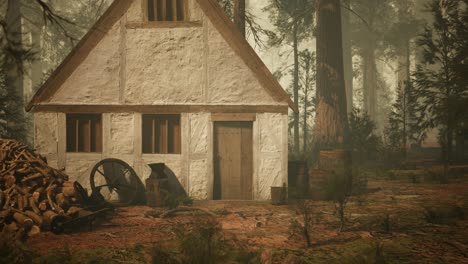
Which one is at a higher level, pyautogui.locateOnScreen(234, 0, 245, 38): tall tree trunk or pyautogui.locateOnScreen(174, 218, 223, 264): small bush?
pyautogui.locateOnScreen(234, 0, 245, 38): tall tree trunk

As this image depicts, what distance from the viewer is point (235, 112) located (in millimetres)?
11492

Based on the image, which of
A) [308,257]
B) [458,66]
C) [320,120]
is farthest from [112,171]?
[458,66]

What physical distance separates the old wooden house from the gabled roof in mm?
29

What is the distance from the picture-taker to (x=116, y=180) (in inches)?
441

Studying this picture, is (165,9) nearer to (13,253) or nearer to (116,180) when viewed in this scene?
(116,180)

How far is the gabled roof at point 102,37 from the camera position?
37.3ft

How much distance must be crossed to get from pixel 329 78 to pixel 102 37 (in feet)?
31.1

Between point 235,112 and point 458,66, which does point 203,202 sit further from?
point 458,66

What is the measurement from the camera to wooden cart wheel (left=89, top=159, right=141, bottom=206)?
37.1 feet

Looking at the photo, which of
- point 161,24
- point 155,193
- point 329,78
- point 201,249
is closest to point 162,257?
point 201,249

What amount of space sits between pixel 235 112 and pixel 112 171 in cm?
398

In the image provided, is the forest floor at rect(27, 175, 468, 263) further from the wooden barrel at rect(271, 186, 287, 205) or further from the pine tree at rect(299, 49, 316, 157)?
the pine tree at rect(299, 49, 316, 157)

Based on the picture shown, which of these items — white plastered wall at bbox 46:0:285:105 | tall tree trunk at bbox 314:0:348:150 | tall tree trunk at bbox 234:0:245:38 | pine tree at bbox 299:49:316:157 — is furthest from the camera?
pine tree at bbox 299:49:316:157

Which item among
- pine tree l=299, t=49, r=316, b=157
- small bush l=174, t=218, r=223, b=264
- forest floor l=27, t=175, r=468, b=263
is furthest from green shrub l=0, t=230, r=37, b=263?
pine tree l=299, t=49, r=316, b=157
